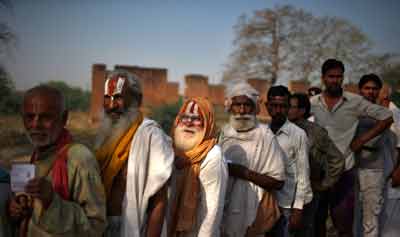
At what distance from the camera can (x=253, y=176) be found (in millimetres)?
3178

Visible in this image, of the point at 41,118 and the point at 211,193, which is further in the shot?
the point at 211,193

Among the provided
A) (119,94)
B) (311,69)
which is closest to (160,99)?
(311,69)

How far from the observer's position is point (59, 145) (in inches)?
84.6

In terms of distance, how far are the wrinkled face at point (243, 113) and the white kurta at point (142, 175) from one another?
983mm

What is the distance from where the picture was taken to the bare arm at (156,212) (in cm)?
249

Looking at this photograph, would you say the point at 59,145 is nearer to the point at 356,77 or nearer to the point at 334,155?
the point at 334,155

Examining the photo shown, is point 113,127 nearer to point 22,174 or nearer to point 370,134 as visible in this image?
point 22,174

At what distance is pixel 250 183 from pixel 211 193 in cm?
54

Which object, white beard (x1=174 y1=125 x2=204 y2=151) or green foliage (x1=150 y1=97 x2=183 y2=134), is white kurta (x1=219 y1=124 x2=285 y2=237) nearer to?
white beard (x1=174 y1=125 x2=204 y2=151)

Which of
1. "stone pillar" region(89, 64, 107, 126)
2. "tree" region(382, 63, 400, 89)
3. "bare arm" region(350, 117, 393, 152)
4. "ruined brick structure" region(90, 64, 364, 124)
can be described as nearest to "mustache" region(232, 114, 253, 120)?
"bare arm" region(350, 117, 393, 152)

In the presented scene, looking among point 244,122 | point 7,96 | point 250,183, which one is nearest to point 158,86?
point 7,96

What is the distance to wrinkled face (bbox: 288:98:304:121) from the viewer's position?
4215 millimetres

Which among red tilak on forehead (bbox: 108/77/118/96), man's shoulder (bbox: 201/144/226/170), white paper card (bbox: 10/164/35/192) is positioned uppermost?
red tilak on forehead (bbox: 108/77/118/96)

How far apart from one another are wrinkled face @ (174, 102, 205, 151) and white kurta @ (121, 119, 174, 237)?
18.3 inches
